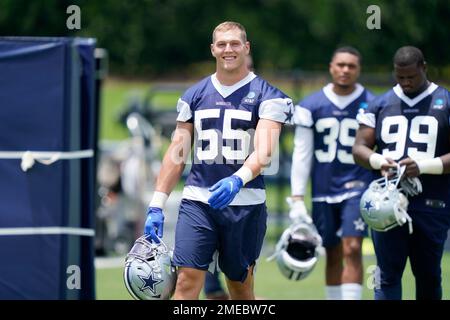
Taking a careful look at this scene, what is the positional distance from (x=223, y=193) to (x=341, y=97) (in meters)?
2.96

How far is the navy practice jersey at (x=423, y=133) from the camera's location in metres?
7.59

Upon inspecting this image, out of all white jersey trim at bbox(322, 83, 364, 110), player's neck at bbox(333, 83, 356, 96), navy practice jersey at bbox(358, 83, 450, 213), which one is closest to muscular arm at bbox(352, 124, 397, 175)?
navy practice jersey at bbox(358, 83, 450, 213)

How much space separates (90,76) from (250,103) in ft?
7.31

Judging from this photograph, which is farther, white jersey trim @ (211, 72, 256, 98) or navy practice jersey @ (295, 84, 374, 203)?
navy practice jersey @ (295, 84, 374, 203)

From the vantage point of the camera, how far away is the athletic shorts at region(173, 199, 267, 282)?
268 inches

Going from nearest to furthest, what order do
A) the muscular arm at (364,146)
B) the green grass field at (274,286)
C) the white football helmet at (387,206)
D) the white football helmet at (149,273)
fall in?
1. the white football helmet at (149,273)
2. the white football helmet at (387,206)
3. the muscular arm at (364,146)
4. the green grass field at (274,286)

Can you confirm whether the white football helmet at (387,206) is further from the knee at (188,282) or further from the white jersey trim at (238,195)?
the knee at (188,282)

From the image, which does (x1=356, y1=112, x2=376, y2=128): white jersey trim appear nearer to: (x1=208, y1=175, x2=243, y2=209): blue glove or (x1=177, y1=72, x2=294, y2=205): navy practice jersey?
(x1=177, y1=72, x2=294, y2=205): navy practice jersey

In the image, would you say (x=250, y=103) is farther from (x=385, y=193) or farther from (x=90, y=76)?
(x=90, y=76)

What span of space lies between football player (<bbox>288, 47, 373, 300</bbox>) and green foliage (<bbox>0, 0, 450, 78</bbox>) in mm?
7993

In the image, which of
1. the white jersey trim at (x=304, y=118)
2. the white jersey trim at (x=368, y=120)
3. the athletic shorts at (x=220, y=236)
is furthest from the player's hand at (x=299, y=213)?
the athletic shorts at (x=220, y=236)

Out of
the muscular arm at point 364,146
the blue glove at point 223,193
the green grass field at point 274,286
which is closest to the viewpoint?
the blue glove at point 223,193

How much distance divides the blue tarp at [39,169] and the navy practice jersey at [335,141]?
2.02 meters

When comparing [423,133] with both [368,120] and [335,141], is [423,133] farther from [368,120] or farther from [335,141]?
[335,141]
